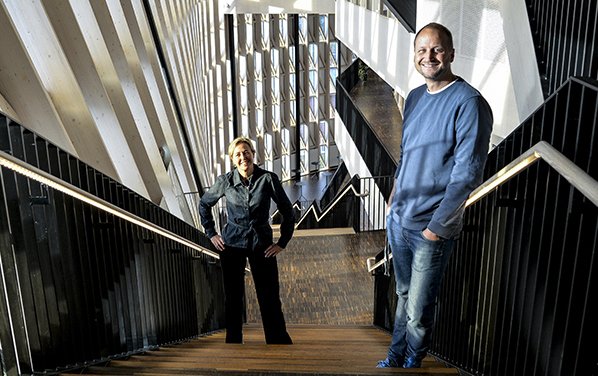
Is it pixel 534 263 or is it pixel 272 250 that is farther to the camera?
pixel 272 250

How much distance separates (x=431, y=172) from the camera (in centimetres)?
314

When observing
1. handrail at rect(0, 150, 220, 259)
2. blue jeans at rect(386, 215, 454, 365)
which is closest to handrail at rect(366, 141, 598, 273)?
blue jeans at rect(386, 215, 454, 365)

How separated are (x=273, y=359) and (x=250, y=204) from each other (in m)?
1.22

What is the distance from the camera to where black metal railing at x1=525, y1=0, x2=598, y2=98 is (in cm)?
441

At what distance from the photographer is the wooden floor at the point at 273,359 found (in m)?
3.74

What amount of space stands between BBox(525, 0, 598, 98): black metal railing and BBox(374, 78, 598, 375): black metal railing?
54.0 inches

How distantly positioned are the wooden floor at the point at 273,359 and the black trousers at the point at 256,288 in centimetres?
20

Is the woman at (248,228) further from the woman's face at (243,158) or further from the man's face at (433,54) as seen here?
the man's face at (433,54)

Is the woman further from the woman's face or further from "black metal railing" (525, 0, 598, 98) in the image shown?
"black metal railing" (525, 0, 598, 98)

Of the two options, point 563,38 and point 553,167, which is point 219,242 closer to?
point 563,38

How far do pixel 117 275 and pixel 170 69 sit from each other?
6494mm

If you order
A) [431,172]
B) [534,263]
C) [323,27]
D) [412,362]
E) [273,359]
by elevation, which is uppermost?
[323,27]

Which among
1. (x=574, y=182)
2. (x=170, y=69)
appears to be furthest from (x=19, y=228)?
(x=170, y=69)

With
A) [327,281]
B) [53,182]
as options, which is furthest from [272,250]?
[327,281]
